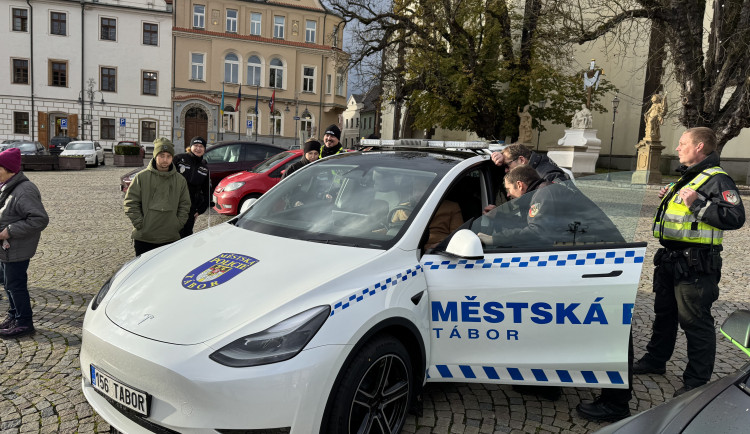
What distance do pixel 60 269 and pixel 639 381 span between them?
6435 millimetres

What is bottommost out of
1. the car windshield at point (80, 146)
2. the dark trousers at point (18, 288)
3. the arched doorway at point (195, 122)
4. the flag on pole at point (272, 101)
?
the dark trousers at point (18, 288)

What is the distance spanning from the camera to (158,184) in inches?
199

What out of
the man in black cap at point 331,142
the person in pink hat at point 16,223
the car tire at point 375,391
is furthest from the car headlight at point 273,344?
the man in black cap at point 331,142

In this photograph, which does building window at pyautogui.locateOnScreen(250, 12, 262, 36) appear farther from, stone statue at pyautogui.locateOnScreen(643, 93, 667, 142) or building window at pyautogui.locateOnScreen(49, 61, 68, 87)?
stone statue at pyautogui.locateOnScreen(643, 93, 667, 142)

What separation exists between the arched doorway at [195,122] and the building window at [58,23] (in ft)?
33.7

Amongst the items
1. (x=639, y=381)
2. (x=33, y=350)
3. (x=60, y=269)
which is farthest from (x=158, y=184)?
(x=639, y=381)

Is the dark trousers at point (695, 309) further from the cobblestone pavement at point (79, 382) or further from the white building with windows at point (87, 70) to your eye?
the white building with windows at point (87, 70)

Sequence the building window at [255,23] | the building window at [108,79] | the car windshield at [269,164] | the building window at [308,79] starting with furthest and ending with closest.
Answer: the building window at [308,79] < the building window at [255,23] < the building window at [108,79] < the car windshield at [269,164]

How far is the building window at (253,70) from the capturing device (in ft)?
145

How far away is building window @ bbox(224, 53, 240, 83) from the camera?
43.8m

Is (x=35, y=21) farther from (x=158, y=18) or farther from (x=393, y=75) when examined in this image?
(x=393, y=75)

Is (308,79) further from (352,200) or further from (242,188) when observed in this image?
(352,200)

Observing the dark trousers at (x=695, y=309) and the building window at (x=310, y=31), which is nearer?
the dark trousers at (x=695, y=309)

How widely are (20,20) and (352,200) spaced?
151 ft
